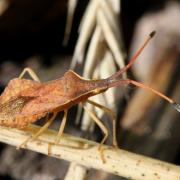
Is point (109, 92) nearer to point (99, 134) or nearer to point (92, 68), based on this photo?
point (92, 68)

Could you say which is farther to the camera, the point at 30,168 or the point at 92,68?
the point at 30,168

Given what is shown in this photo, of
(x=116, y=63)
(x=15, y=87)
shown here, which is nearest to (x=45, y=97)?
(x=15, y=87)

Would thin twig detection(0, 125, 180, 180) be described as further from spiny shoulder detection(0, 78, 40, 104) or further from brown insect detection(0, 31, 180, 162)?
spiny shoulder detection(0, 78, 40, 104)

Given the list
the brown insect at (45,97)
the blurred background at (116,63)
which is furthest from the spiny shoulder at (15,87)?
the blurred background at (116,63)

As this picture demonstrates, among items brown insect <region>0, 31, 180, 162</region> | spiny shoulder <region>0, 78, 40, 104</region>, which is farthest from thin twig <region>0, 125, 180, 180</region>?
spiny shoulder <region>0, 78, 40, 104</region>

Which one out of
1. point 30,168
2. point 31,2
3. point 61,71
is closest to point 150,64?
point 61,71

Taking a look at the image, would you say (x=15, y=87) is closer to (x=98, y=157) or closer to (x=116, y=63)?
(x=98, y=157)
